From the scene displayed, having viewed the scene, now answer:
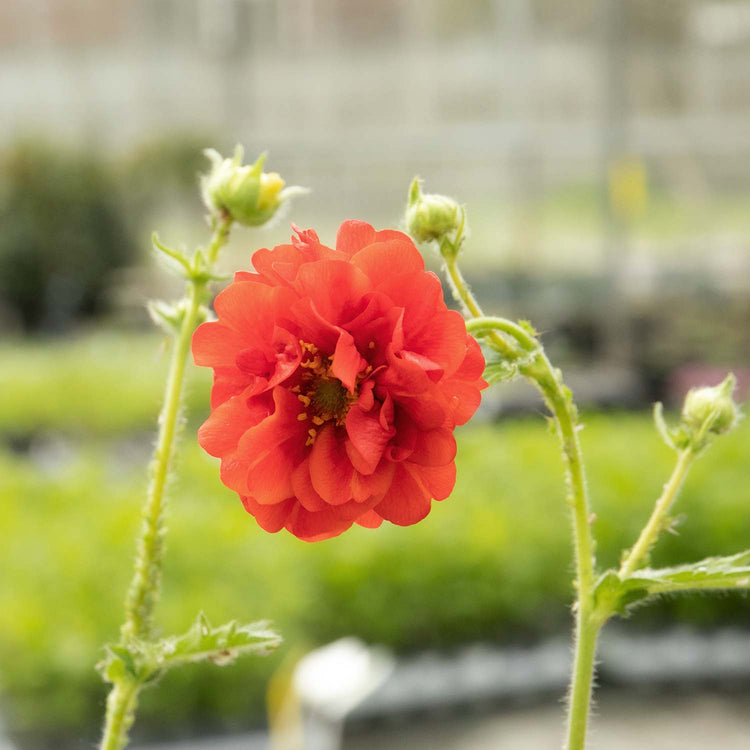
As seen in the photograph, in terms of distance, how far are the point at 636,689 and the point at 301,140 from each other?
3.91 metres

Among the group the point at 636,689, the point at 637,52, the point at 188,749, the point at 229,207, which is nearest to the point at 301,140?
the point at 637,52

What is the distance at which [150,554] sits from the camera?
1.41ft

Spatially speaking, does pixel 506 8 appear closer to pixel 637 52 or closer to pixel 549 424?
pixel 637 52

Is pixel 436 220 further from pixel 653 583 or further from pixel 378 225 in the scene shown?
pixel 378 225

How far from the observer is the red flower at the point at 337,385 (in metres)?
0.32

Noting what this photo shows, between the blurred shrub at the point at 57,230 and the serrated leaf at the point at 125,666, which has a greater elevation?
the blurred shrub at the point at 57,230

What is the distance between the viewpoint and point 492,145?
17.8 ft

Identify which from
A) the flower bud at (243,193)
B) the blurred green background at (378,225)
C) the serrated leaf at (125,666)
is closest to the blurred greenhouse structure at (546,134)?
the blurred green background at (378,225)

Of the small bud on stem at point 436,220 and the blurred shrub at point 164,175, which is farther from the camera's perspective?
the blurred shrub at point 164,175

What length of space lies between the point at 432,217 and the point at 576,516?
0.43 feet

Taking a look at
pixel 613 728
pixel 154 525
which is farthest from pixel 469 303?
pixel 613 728

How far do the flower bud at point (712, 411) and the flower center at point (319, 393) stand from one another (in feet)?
0.56

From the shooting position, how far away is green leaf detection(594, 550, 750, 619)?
0.39m

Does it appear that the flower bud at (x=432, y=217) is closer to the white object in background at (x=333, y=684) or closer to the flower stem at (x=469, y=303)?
the flower stem at (x=469, y=303)
